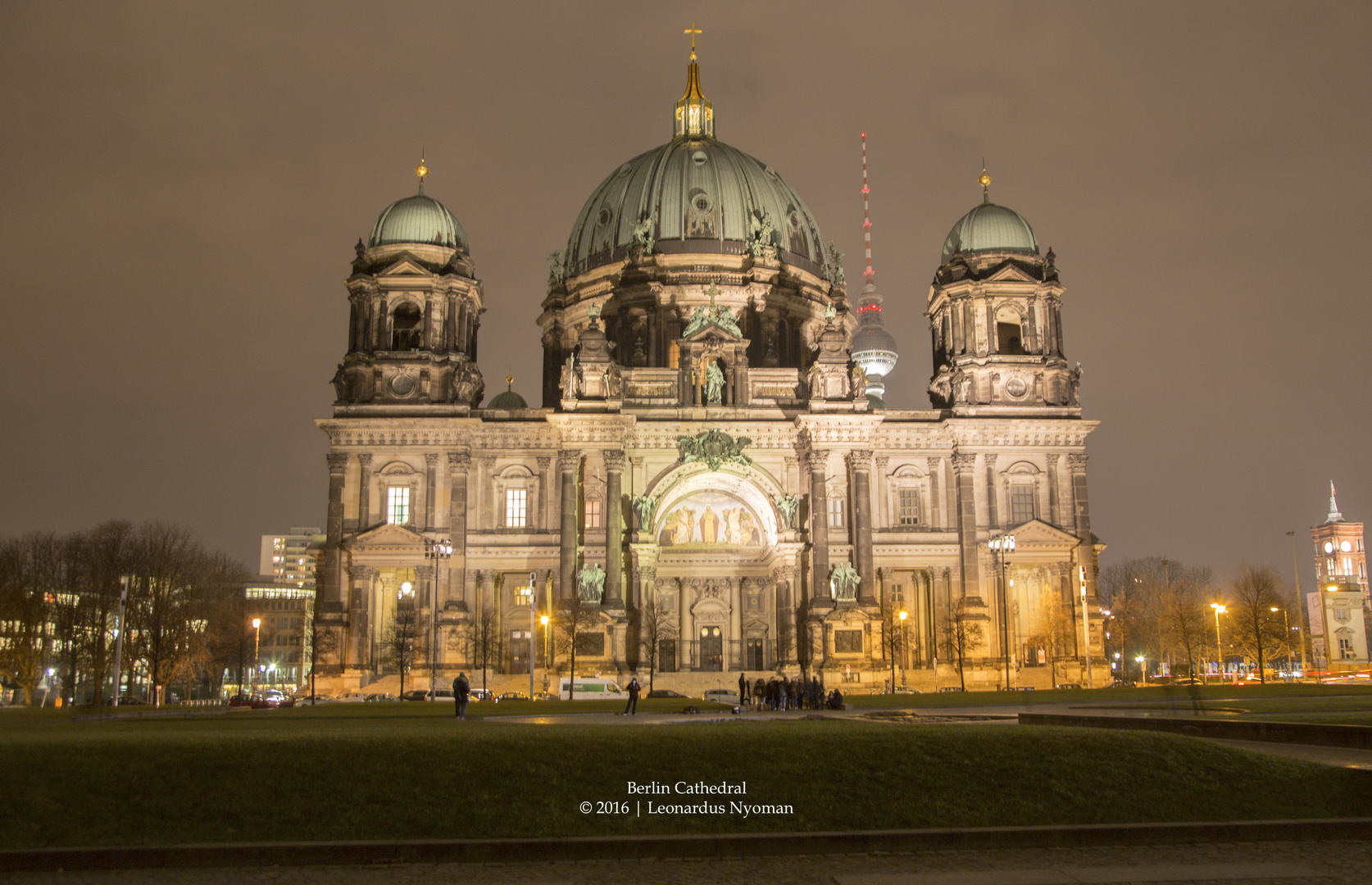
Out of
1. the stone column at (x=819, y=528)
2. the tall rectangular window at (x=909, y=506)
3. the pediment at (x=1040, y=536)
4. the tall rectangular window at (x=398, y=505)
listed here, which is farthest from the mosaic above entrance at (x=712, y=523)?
the tall rectangular window at (x=398, y=505)

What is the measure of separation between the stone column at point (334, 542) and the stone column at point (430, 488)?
5015 millimetres

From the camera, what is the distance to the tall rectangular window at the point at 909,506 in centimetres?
7544

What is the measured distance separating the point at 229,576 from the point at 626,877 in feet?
341

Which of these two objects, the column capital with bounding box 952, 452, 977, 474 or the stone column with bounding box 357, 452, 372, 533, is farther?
the column capital with bounding box 952, 452, 977, 474

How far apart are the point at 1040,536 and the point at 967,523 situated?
4.49m

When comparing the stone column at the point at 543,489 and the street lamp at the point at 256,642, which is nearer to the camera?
the stone column at the point at 543,489

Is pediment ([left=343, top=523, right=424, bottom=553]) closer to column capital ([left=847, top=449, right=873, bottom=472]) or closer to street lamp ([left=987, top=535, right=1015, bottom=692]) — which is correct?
column capital ([left=847, top=449, right=873, bottom=472])

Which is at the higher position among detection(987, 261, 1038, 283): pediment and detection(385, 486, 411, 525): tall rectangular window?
detection(987, 261, 1038, 283): pediment

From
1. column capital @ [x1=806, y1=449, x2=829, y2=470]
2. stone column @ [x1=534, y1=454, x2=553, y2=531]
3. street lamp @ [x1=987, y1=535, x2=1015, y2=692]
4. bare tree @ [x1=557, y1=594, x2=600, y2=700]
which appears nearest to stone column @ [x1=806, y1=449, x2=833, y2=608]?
column capital @ [x1=806, y1=449, x2=829, y2=470]

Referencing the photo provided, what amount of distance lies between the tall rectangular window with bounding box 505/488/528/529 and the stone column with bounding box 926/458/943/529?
2567 centimetres

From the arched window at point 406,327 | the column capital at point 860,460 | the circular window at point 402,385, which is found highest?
the arched window at point 406,327

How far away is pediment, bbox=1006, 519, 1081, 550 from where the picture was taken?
73000mm

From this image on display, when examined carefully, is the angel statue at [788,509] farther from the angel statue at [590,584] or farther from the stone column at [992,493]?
the stone column at [992,493]

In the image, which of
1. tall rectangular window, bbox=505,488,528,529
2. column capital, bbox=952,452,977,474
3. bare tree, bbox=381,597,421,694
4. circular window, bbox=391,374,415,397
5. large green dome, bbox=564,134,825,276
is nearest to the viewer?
bare tree, bbox=381,597,421,694
